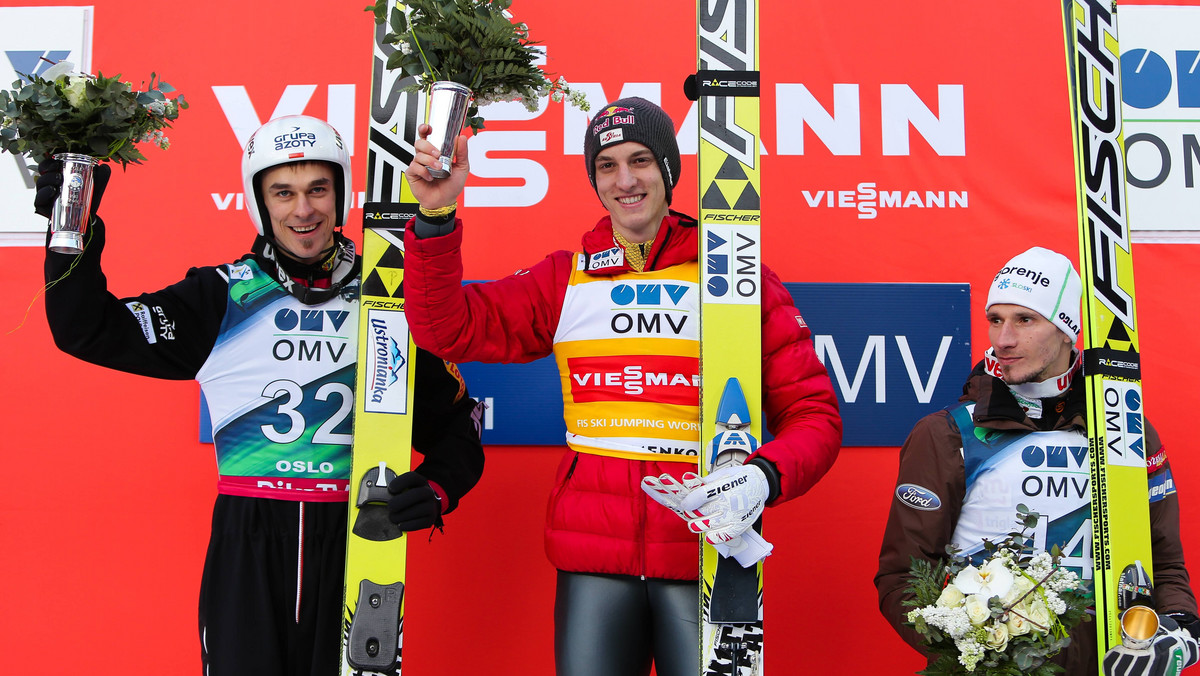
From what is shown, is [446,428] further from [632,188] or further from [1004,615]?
[1004,615]

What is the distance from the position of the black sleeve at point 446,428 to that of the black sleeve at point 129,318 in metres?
0.54

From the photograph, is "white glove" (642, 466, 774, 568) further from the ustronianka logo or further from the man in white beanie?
the ustronianka logo

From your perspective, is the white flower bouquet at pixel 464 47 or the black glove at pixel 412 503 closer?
the white flower bouquet at pixel 464 47

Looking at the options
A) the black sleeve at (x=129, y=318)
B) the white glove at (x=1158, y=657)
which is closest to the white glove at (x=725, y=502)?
the white glove at (x=1158, y=657)

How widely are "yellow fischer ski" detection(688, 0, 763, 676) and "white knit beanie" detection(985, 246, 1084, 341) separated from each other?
2.23 feet

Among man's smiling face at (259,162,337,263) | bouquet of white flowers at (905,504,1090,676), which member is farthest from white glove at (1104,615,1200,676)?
man's smiling face at (259,162,337,263)

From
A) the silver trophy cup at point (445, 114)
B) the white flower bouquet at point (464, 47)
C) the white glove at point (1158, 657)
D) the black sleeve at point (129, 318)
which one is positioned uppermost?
the white flower bouquet at point (464, 47)

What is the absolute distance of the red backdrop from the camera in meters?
3.21

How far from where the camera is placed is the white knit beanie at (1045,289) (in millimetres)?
2324

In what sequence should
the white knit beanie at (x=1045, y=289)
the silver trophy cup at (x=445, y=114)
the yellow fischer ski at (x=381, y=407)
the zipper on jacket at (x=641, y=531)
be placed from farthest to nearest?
the white knit beanie at (x=1045, y=289)
the yellow fischer ski at (x=381, y=407)
the zipper on jacket at (x=641, y=531)
the silver trophy cup at (x=445, y=114)

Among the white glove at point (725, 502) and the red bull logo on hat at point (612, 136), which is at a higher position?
the red bull logo on hat at point (612, 136)

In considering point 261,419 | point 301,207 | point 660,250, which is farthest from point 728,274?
point 261,419

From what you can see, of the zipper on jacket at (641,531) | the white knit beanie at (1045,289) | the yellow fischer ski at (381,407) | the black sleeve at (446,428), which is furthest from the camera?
the black sleeve at (446,428)

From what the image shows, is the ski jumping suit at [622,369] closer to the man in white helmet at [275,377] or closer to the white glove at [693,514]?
the white glove at [693,514]
